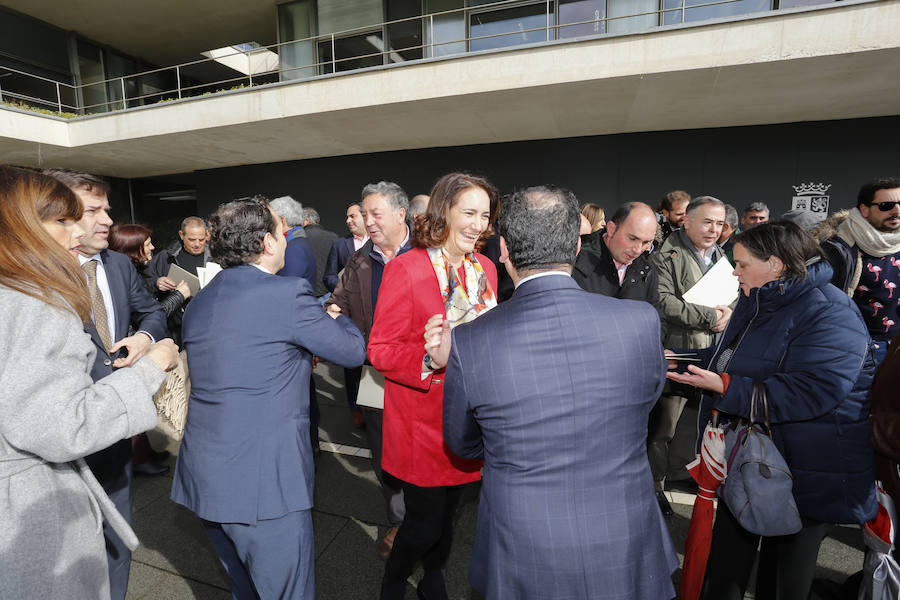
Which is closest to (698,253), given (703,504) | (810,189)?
(703,504)

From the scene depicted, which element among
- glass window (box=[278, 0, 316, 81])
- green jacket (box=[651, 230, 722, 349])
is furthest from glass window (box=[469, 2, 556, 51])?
green jacket (box=[651, 230, 722, 349])

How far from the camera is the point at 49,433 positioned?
1.07 m

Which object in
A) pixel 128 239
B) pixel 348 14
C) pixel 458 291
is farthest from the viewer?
pixel 348 14

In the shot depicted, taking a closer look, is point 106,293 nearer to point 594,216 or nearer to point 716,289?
point 716,289

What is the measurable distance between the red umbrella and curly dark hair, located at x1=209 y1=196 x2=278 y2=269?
1996mm

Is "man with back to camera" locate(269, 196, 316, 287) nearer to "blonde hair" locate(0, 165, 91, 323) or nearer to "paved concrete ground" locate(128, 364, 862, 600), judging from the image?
"paved concrete ground" locate(128, 364, 862, 600)

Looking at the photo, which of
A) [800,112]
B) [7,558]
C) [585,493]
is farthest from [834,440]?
[800,112]

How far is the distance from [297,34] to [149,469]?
1274 cm

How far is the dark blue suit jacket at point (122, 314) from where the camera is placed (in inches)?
74.6

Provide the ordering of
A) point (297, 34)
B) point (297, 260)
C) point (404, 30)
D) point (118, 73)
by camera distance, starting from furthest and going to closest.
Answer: point (118, 73) < point (297, 34) < point (404, 30) < point (297, 260)

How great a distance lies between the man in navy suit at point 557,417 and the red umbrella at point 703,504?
751mm

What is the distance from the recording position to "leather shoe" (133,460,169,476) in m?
3.47

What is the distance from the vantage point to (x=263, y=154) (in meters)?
12.8

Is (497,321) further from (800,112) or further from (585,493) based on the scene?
(800,112)
